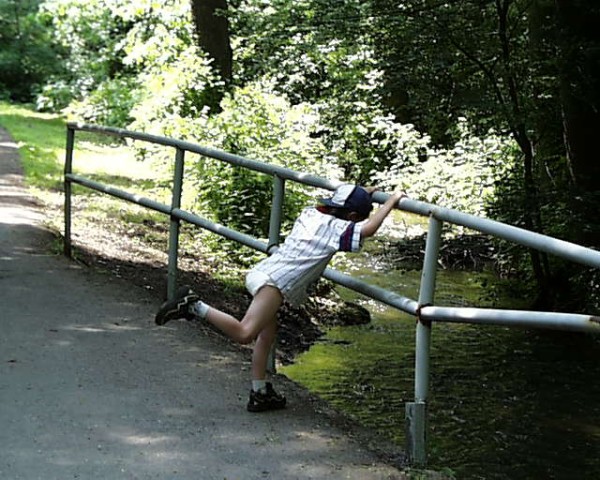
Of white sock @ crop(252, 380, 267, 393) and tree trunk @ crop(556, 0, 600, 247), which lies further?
tree trunk @ crop(556, 0, 600, 247)

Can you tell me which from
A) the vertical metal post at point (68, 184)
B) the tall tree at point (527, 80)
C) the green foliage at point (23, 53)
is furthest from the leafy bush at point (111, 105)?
the green foliage at point (23, 53)

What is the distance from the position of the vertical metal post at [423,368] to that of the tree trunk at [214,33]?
528 inches

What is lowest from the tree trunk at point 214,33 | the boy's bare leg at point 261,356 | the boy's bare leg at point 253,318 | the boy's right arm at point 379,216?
the boy's bare leg at point 261,356

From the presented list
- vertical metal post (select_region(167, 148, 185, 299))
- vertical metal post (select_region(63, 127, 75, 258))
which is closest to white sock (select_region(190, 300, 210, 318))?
vertical metal post (select_region(167, 148, 185, 299))

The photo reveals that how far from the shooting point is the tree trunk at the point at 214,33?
17484 mm

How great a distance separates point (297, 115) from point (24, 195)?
3895 millimetres

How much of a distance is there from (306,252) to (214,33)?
1331 centimetres

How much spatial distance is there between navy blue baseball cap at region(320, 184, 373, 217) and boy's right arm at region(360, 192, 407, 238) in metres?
0.14

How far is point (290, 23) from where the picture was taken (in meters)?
12.1

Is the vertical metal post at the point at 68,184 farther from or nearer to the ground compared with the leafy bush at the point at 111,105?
nearer to the ground

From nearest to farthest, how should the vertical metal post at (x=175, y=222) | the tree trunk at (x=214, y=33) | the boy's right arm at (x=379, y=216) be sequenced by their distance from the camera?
the boy's right arm at (x=379, y=216)
the vertical metal post at (x=175, y=222)
the tree trunk at (x=214, y=33)

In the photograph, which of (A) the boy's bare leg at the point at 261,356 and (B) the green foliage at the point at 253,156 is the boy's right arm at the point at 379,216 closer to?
(A) the boy's bare leg at the point at 261,356

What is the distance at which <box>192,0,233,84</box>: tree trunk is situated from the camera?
17484 mm

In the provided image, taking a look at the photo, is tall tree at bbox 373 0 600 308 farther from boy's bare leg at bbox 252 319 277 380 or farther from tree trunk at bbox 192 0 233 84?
tree trunk at bbox 192 0 233 84
